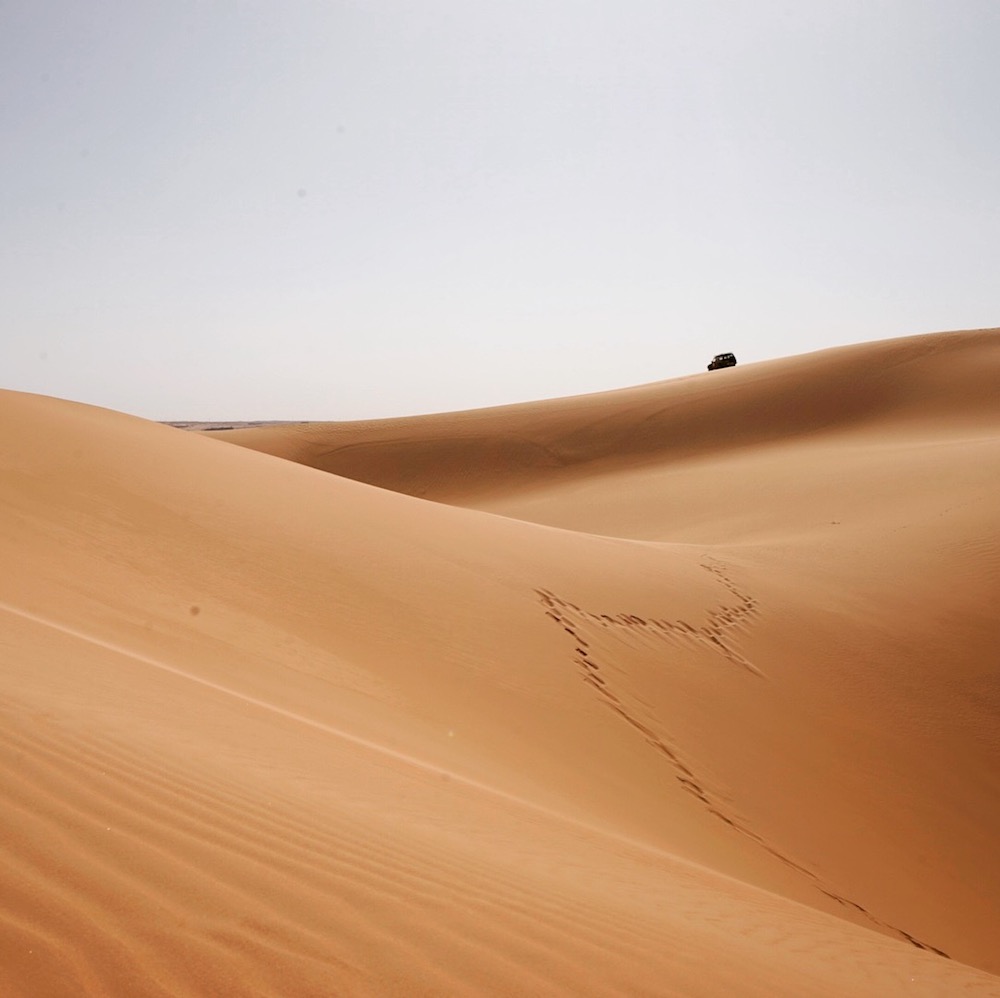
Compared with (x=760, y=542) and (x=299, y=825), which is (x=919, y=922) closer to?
(x=299, y=825)

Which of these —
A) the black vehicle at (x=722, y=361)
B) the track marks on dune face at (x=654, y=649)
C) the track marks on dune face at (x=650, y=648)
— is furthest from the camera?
the black vehicle at (x=722, y=361)

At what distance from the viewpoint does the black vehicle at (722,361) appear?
54156 millimetres

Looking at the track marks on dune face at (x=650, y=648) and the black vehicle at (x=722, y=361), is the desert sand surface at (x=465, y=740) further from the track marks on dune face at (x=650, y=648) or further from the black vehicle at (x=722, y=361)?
the black vehicle at (x=722, y=361)

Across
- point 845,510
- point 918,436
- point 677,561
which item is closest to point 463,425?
point 918,436

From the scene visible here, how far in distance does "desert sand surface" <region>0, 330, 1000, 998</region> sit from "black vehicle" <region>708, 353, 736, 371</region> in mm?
36894

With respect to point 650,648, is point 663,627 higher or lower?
higher

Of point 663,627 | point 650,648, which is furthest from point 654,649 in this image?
point 663,627

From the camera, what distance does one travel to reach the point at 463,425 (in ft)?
144

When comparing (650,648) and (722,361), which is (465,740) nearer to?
(650,648)

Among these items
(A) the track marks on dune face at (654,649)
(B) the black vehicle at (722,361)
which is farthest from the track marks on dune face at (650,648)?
(B) the black vehicle at (722,361)

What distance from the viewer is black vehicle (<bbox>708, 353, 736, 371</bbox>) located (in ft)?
178

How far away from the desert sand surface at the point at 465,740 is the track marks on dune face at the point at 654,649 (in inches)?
2.1

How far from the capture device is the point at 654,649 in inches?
379

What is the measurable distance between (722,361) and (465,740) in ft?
168
